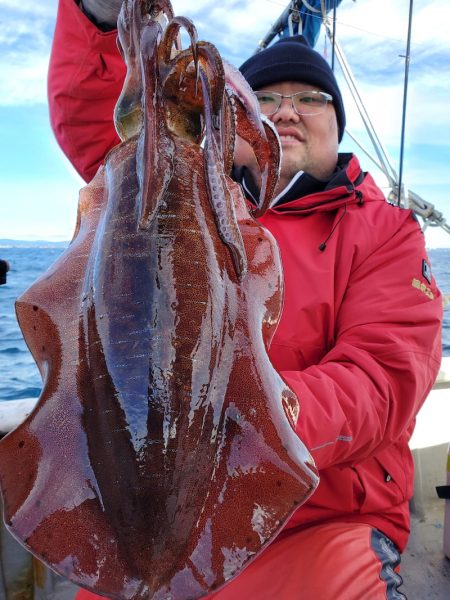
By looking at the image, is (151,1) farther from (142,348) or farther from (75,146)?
(75,146)

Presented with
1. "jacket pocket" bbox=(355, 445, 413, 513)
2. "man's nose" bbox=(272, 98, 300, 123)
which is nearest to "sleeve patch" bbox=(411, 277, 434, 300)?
"jacket pocket" bbox=(355, 445, 413, 513)

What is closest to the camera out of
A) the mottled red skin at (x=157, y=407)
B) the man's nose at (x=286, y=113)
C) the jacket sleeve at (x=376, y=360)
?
the mottled red skin at (x=157, y=407)

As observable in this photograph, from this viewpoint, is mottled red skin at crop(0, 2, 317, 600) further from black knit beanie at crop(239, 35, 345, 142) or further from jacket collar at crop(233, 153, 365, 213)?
black knit beanie at crop(239, 35, 345, 142)

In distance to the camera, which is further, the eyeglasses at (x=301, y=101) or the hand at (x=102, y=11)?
the eyeglasses at (x=301, y=101)

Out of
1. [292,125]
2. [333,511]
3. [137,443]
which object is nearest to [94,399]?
[137,443]

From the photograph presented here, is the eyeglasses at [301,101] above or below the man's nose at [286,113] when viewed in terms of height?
above

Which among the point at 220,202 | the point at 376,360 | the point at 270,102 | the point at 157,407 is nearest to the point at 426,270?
the point at 376,360

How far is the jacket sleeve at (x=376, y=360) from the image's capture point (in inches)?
74.0

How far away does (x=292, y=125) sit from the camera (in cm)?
321

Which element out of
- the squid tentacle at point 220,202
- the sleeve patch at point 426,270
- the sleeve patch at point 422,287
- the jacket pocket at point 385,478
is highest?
the squid tentacle at point 220,202

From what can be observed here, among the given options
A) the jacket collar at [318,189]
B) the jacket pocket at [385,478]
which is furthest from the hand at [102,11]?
the jacket pocket at [385,478]

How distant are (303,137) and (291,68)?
1.41ft

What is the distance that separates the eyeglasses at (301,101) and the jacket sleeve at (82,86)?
3.32ft

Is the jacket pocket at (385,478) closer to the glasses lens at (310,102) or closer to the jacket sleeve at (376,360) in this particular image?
the jacket sleeve at (376,360)
